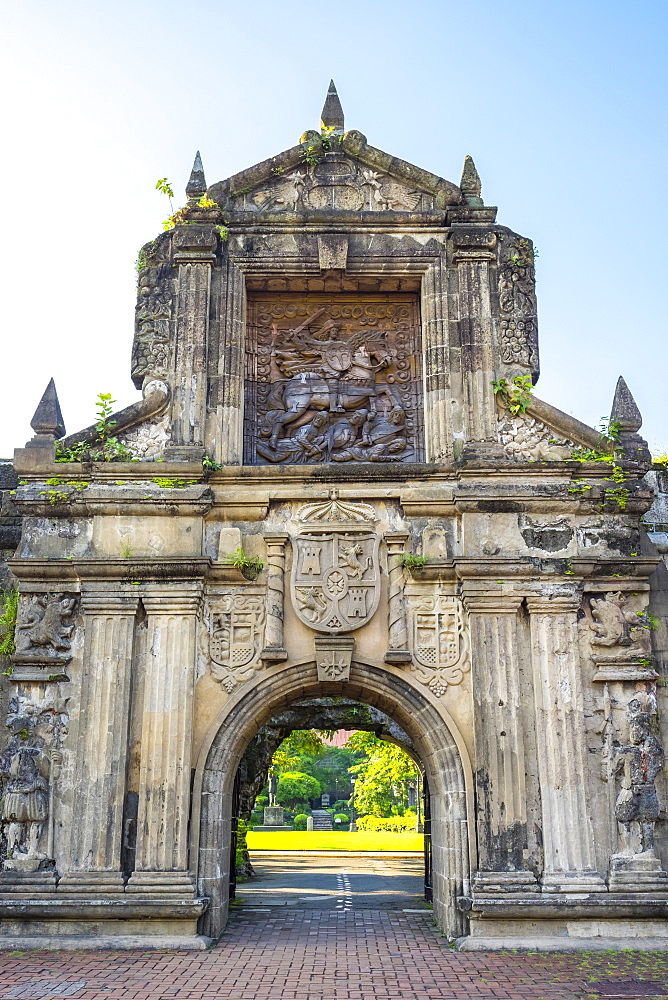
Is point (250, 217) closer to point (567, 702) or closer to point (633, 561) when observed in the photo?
point (633, 561)

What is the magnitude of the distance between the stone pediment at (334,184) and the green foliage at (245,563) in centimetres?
451

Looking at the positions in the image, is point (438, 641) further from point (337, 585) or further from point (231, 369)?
point (231, 369)

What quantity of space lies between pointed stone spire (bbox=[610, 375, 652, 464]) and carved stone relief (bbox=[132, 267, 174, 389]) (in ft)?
17.8

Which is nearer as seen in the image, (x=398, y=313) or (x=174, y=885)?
(x=174, y=885)

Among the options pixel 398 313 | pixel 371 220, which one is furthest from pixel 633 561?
pixel 371 220

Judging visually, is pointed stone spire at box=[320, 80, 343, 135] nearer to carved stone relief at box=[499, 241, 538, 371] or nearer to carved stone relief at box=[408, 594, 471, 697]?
carved stone relief at box=[499, 241, 538, 371]

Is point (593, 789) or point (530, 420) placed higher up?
point (530, 420)

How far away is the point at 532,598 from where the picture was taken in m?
10.1

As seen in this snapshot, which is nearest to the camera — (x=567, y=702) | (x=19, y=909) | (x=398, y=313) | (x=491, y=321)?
(x=19, y=909)

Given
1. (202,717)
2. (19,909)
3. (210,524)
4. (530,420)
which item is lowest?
(19,909)

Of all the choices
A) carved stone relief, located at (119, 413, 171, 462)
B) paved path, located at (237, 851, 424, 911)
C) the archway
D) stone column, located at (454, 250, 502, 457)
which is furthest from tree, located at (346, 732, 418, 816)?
carved stone relief, located at (119, 413, 171, 462)

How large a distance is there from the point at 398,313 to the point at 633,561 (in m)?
4.44

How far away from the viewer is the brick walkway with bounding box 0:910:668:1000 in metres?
7.53

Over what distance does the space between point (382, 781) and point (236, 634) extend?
22246mm
